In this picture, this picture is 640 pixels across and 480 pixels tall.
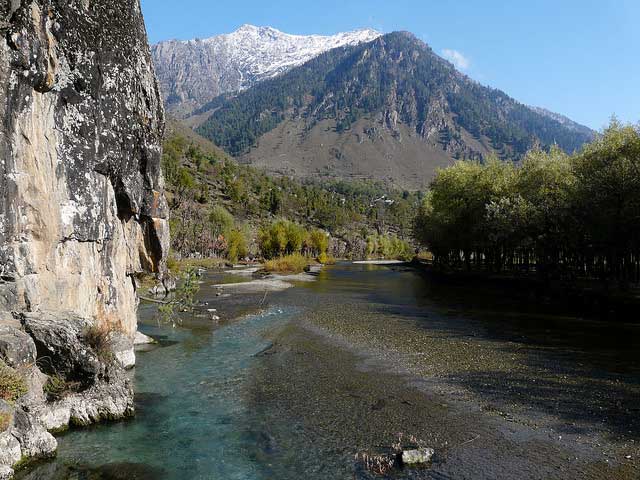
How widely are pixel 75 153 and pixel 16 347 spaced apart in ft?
23.9

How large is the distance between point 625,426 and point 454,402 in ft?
17.6

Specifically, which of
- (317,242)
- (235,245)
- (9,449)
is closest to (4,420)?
(9,449)

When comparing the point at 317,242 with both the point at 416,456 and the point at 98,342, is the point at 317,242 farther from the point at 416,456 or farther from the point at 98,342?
the point at 416,456

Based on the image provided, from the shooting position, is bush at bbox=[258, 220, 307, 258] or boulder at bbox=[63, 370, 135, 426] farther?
bush at bbox=[258, 220, 307, 258]

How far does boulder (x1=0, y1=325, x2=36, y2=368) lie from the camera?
43.4ft

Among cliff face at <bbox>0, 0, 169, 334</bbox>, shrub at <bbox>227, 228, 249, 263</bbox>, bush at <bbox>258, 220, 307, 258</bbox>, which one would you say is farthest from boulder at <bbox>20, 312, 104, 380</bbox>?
shrub at <bbox>227, 228, 249, 263</bbox>

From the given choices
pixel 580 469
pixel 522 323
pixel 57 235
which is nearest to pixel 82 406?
pixel 57 235

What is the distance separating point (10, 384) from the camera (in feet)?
41.4

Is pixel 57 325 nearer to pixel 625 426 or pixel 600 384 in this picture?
pixel 625 426

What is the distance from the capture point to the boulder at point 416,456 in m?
13.3

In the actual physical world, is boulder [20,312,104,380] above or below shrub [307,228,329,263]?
below

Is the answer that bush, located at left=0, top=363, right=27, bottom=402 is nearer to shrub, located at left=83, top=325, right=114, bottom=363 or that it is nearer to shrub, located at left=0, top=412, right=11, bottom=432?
shrub, located at left=0, top=412, right=11, bottom=432

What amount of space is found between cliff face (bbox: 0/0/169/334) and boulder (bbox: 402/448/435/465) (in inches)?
475

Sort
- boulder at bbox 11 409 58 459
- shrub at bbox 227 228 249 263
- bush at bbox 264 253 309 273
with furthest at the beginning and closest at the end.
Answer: shrub at bbox 227 228 249 263, bush at bbox 264 253 309 273, boulder at bbox 11 409 58 459
